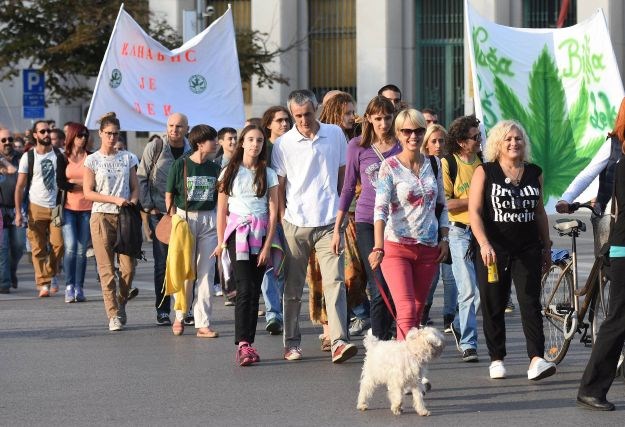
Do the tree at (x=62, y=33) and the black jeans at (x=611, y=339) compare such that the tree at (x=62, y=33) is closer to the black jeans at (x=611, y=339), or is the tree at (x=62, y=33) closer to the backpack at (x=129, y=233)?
the backpack at (x=129, y=233)

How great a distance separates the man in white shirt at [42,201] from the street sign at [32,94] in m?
12.9

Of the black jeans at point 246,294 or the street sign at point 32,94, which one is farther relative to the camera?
the street sign at point 32,94

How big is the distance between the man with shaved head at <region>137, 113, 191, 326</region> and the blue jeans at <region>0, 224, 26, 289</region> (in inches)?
141

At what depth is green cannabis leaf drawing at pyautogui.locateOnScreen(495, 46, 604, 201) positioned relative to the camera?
15.8 meters

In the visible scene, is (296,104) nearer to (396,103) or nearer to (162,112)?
(396,103)

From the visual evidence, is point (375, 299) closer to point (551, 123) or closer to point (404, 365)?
point (404, 365)

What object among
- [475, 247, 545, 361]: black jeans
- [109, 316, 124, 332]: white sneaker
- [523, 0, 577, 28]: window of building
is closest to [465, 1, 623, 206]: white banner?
[109, 316, 124, 332]: white sneaker

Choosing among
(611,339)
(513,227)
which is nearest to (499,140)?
(513,227)

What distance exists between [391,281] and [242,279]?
1682 millimetres

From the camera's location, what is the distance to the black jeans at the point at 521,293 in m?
9.99

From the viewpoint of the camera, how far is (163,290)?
1368 cm

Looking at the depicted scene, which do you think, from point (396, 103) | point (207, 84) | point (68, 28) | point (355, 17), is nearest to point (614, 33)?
point (355, 17)

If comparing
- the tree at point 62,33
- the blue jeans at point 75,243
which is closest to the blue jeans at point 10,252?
the blue jeans at point 75,243

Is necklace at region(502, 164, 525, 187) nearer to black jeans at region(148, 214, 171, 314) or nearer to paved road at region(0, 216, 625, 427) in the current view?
paved road at region(0, 216, 625, 427)
